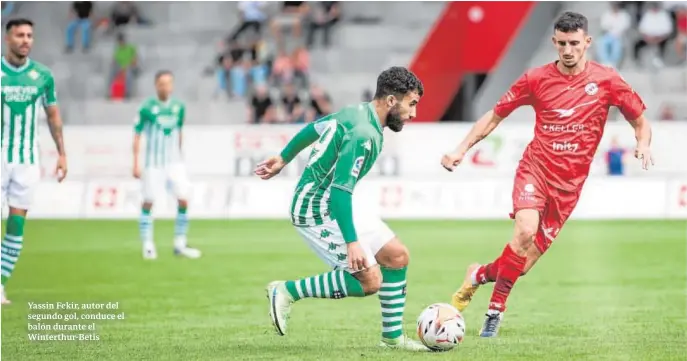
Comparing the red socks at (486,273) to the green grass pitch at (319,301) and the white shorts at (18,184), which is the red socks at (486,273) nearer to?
the green grass pitch at (319,301)

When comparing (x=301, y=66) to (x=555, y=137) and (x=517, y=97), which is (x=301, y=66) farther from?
(x=555, y=137)

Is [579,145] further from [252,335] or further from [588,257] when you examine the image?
[588,257]

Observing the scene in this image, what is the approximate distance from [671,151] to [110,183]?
980cm

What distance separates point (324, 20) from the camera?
2850 cm

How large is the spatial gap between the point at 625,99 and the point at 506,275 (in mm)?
1458

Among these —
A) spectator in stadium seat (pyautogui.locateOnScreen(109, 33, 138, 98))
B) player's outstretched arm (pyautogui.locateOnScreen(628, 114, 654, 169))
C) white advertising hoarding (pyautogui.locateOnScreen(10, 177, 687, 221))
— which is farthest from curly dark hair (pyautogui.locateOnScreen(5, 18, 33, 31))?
spectator in stadium seat (pyautogui.locateOnScreen(109, 33, 138, 98))

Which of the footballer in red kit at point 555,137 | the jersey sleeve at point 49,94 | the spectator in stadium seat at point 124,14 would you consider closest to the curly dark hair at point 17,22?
the jersey sleeve at point 49,94

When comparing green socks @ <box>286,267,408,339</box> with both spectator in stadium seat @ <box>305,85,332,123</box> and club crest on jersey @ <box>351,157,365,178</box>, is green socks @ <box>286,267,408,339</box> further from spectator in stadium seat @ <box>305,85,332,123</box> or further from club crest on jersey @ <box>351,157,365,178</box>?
spectator in stadium seat @ <box>305,85,332,123</box>

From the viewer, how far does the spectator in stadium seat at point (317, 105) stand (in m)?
25.6

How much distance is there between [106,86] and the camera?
2858cm

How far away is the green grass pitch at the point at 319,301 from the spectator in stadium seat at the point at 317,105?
17.5 ft

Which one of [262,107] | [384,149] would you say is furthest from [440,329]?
[262,107]

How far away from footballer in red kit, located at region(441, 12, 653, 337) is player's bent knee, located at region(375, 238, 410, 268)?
43.8 inches

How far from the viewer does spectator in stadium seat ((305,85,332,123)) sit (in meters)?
25.6
